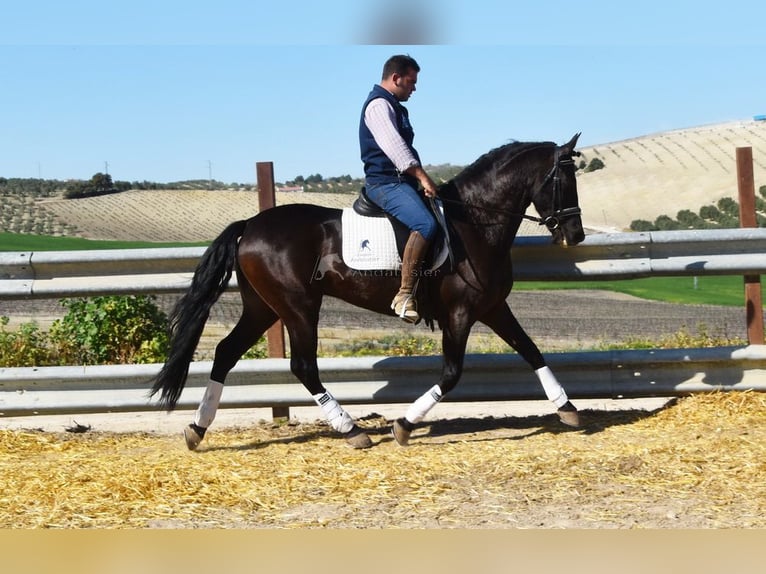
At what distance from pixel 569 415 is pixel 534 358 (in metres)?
0.51

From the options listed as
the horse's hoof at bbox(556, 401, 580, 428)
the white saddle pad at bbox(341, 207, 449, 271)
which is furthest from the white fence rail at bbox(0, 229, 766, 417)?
the white saddle pad at bbox(341, 207, 449, 271)

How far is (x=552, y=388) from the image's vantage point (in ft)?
23.2

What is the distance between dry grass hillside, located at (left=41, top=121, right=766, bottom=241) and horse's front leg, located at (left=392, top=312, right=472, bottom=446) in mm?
22937

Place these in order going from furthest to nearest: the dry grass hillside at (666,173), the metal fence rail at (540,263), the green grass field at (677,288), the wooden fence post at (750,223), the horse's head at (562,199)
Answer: the dry grass hillside at (666,173)
the green grass field at (677,288)
the wooden fence post at (750,223)
the metal fence rail at (540,263)
the horse's head at (562,199)

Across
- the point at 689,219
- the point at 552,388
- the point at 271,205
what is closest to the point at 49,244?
the point at 689,219

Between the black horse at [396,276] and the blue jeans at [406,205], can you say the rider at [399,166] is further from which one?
the black horse at [396,276]

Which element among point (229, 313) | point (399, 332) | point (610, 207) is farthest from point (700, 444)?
point (610, 207)

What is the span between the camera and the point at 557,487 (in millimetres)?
5520

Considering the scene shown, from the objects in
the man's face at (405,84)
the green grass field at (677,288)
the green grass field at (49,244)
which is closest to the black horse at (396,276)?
the man's face at (405,84)

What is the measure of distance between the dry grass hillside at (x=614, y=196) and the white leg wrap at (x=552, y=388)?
75.1 feet

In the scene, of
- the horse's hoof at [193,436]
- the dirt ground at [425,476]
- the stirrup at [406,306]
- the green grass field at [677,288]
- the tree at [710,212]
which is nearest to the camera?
the dirt ground at [425,476]

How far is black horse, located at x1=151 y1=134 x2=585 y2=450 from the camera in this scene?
6.90m

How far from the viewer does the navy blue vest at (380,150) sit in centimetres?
683

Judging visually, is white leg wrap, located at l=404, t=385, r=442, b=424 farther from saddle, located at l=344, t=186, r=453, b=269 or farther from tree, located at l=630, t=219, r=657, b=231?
tree, located at l=630, t=219, r=657, b=231
